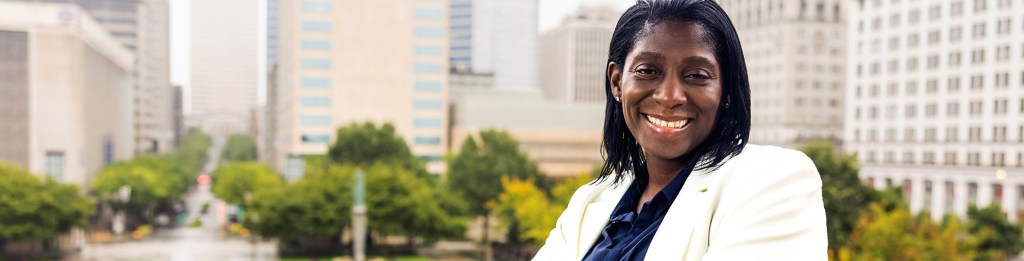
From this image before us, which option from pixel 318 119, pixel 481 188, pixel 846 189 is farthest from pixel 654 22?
pixel 318 119

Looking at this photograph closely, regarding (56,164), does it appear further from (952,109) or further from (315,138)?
(952,109)

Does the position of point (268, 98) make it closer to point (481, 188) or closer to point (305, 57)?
point (305, 57)

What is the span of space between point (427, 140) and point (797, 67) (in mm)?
38861

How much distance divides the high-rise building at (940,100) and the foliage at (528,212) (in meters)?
18.1

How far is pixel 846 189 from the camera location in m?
30.4

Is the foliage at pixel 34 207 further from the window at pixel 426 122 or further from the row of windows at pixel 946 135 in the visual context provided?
the row of windows at pixel 946 135

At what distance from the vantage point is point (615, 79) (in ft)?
7.02

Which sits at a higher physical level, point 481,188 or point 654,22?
point 654,22

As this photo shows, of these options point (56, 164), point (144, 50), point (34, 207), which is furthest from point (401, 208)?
point (144, 50)

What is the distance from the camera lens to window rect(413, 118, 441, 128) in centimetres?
7025

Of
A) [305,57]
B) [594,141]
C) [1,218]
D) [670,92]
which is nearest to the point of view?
[670,92]

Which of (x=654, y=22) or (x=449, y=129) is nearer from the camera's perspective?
(x=654, y=22)

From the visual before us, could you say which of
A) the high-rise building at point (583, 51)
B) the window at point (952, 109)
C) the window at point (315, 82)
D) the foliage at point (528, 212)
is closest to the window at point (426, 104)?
the window at point (315, 82)

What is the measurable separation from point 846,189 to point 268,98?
101969mm
